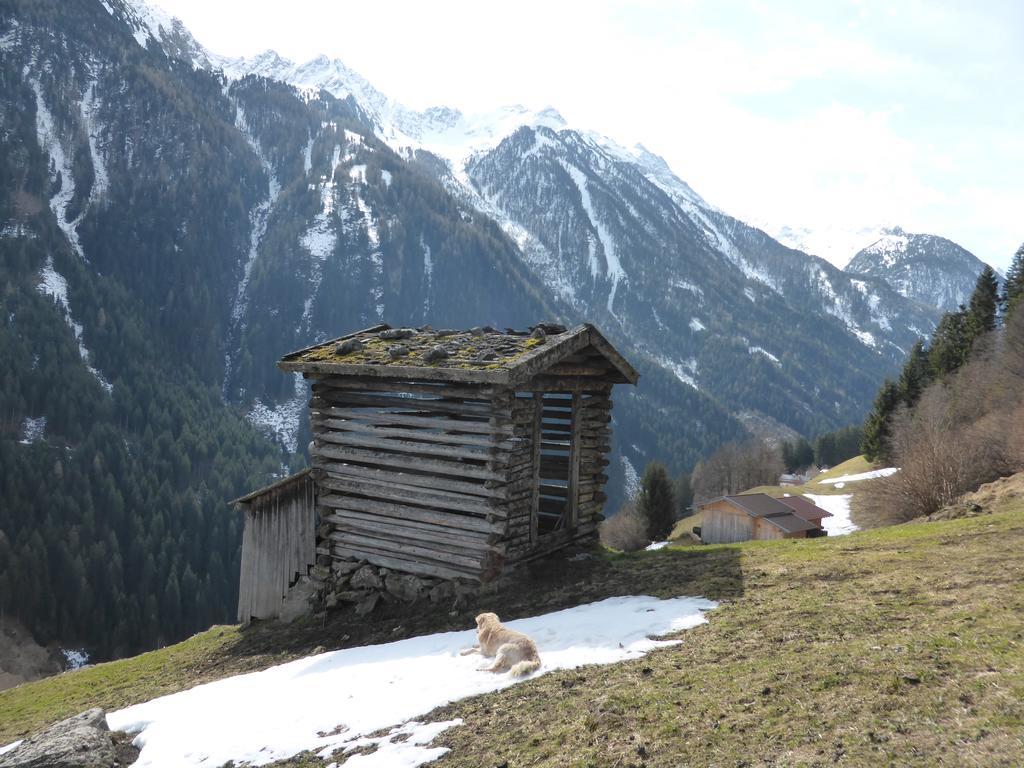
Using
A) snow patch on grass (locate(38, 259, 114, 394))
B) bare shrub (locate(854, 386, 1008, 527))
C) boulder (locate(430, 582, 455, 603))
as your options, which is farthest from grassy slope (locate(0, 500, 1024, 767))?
snow patch on grass (locate(38, 259, 114, 394))

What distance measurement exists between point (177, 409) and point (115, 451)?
75.7 feet

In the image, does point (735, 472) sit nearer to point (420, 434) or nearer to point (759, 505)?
point (759, 505)

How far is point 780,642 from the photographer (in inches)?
300

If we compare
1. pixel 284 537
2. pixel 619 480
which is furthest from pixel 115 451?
pixel 284 537

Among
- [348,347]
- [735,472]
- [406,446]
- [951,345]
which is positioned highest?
[951,345]

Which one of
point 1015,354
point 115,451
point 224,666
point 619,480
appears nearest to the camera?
point 224,666

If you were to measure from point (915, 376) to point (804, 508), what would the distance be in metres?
23.5

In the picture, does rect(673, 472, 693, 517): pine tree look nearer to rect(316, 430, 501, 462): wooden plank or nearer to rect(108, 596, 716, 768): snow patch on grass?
rect(316, 430, 501, 462): wooden plank

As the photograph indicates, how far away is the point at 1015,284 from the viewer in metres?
53.0

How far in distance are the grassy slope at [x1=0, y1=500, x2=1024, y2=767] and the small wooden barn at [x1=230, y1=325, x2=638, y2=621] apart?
5.15 ft

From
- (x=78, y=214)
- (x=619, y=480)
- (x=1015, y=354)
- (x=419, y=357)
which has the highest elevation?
(x=78, y=214)

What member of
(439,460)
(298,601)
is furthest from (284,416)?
(439,460)

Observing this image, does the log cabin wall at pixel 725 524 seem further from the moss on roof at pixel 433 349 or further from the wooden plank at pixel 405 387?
the wooden plank at pixel 405 387

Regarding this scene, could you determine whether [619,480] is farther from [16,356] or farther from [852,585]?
[852,585]
